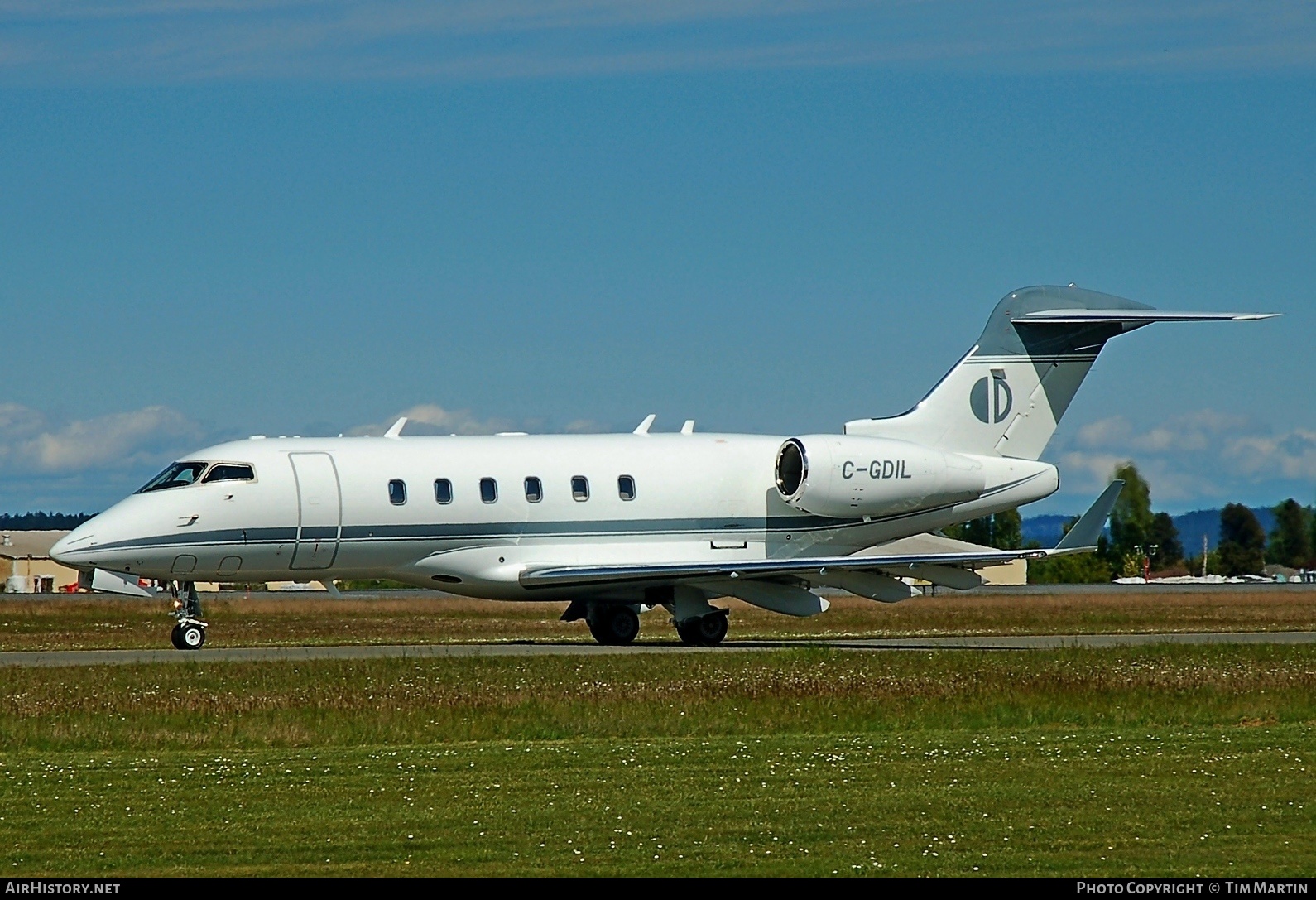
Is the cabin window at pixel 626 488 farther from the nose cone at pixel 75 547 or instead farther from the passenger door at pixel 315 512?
the nose cone at pixel 75 547

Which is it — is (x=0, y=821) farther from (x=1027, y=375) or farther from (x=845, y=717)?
(x=1027, y=375)

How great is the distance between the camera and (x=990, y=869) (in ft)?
34.6

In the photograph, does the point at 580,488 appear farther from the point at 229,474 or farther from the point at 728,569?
the point at 229,474

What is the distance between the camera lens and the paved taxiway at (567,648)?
92.9ft

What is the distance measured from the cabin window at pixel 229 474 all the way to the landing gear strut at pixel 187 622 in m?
1.85

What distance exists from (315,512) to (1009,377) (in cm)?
1356

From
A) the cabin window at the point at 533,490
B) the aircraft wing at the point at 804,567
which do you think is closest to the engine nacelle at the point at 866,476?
the aircraft wing at the point at 804,567

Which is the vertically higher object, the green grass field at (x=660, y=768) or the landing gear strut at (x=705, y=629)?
the landing gear strut at (x=705, y=629)

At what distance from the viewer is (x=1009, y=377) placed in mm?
35719

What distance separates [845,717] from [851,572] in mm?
11829

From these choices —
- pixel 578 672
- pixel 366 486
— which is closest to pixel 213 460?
pixel 366 486
